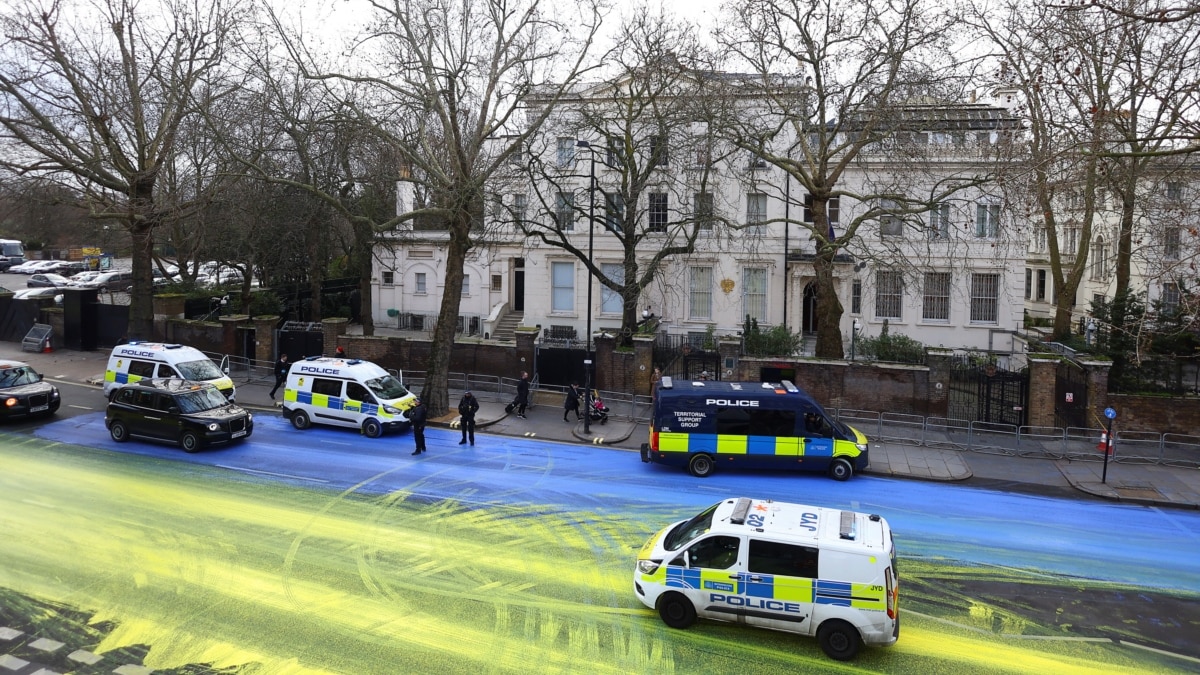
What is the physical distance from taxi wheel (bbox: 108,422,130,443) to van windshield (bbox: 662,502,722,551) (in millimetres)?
15697

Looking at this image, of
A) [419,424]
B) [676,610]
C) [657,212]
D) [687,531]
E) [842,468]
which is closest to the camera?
[676,610]

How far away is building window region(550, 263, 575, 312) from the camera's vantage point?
39062 mm

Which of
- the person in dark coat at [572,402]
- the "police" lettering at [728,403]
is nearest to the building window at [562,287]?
the person in dark coat at [572,402]

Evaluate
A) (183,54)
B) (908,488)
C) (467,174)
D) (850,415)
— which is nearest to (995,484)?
(908,488)

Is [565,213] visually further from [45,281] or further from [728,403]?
[45,281]

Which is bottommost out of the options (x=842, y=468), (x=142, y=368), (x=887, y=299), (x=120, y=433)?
(x=842, y=468)

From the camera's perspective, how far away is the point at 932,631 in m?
11.5

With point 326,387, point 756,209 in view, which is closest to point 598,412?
point 326,387

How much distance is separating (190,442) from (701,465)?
483 inches

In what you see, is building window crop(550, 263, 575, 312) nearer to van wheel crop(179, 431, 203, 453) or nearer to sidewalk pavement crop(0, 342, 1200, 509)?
sidewalk pavement crop(0, 342, 1200, 509)

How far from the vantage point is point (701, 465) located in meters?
19.4

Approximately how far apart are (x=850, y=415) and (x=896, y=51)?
10617 mm

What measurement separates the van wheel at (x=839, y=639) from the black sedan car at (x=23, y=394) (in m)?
21.8

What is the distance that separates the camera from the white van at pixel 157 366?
24.3 metres
